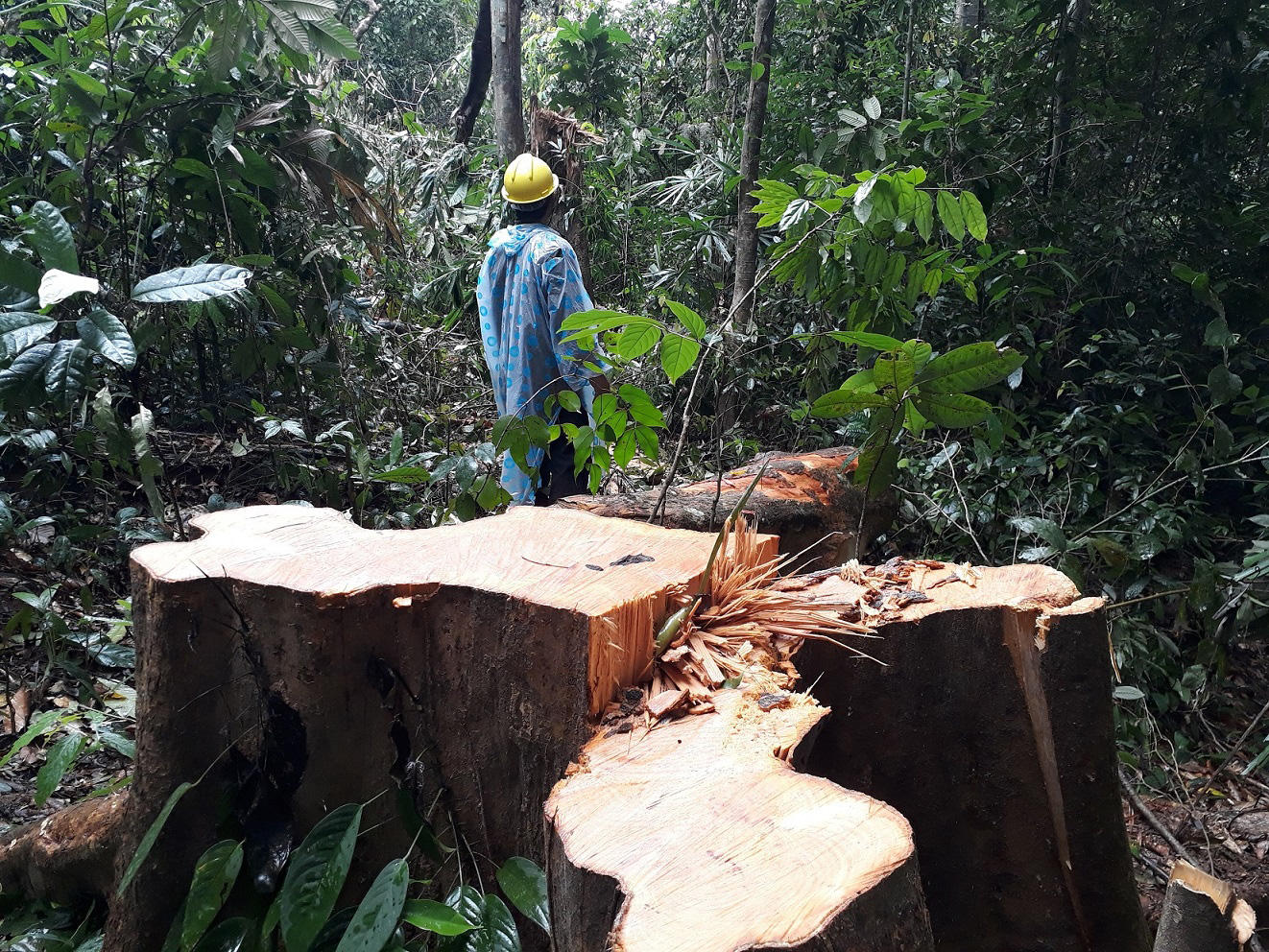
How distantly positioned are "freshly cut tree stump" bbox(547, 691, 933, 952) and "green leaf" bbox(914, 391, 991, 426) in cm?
85

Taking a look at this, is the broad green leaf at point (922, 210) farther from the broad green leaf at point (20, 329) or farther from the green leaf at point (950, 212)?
the broad green leaf at point (20, 329)

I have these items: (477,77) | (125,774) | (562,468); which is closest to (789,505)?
(562,468)

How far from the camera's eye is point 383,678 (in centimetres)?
154

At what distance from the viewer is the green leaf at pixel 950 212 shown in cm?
213

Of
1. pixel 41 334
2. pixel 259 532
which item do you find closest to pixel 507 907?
pixel 259 532

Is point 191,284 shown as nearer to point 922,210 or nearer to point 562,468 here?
point 562,468

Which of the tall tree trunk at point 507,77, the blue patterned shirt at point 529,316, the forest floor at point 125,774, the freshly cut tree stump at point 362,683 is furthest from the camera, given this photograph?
the tall tree trunk at point 507,77

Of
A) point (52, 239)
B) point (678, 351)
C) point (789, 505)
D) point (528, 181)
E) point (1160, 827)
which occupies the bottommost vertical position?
point (1160, 827)

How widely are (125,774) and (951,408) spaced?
2.39m

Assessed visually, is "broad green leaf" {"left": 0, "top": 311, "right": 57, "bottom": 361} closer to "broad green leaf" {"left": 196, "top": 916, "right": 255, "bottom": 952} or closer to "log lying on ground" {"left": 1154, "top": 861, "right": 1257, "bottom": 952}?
"broad green leaf" {"left": 196, "top": 916, "right": 255, "bottom": 952}

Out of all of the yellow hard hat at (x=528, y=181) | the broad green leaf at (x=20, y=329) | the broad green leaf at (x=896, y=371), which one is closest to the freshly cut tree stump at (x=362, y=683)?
the broad green leaf at (x=896, y=371)

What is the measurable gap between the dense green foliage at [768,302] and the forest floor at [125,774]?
0.22ft

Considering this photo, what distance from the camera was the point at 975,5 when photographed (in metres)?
5.93

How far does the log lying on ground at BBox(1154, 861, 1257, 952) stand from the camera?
105 centimetres
